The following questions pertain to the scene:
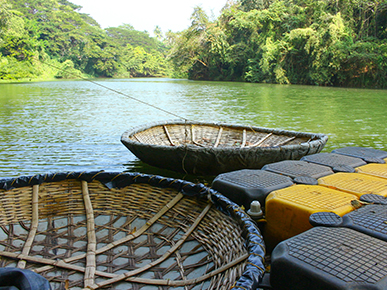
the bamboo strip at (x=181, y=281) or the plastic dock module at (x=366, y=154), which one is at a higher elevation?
the plastic dock module at (x=366, y=154)

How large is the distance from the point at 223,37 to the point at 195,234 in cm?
2939

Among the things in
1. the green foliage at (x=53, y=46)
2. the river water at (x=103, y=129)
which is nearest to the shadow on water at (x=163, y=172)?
the river water at (x=103, y=129)

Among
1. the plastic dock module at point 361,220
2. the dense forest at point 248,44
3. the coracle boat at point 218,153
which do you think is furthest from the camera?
the dense forest at point 248,44

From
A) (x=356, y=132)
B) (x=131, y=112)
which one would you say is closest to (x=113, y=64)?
(x=131, y=112)

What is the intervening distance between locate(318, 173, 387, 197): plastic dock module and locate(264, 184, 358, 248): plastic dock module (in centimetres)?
10

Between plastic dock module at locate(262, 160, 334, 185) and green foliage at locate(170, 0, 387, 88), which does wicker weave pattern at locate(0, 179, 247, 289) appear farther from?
green foliage at locate(170, 0, 387, 88)

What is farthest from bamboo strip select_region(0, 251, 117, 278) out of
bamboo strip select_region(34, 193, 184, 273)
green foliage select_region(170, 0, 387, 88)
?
green foliage select_region(170, 0, 387, 88)

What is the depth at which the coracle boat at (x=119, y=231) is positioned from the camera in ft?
5.69

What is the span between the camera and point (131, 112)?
9.50m

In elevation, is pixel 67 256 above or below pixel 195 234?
below

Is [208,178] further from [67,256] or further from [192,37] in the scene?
[192,37]

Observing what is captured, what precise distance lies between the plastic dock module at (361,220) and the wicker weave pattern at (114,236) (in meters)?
0.39

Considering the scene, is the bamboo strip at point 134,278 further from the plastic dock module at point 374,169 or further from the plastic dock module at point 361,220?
the plastic dock module at point 374,169

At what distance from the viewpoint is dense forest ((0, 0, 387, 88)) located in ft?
66.8
